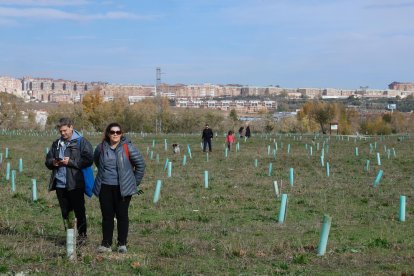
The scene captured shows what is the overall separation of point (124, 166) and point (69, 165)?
3.01ft

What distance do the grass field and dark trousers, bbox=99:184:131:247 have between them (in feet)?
0.90

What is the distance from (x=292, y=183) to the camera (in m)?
18.8

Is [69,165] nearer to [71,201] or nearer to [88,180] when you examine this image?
[88,180]

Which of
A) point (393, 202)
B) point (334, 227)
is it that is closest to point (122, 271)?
point (334, 227)

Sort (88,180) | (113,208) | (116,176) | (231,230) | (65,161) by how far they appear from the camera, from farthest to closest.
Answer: (231,230), (88,180), (65,161), (113,208), (116,176)

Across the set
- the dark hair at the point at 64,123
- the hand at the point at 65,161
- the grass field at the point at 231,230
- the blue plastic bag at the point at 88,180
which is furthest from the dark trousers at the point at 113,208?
the dark hair at the point at 64,123

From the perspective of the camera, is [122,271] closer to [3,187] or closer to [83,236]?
[83,236]

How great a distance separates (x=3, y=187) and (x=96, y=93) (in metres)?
92.8

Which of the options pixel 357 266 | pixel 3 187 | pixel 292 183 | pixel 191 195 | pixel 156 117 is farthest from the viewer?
pixel 156 117

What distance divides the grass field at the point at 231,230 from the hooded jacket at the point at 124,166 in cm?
78

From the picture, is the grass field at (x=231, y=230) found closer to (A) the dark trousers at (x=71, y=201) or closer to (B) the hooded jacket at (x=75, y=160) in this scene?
(A) the dark trousers at (x=71, y=201)

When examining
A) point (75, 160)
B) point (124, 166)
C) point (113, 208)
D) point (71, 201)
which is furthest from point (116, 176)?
point (71, 201)

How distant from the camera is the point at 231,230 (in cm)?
1086

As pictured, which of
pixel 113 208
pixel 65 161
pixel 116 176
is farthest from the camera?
pixel 65 161
